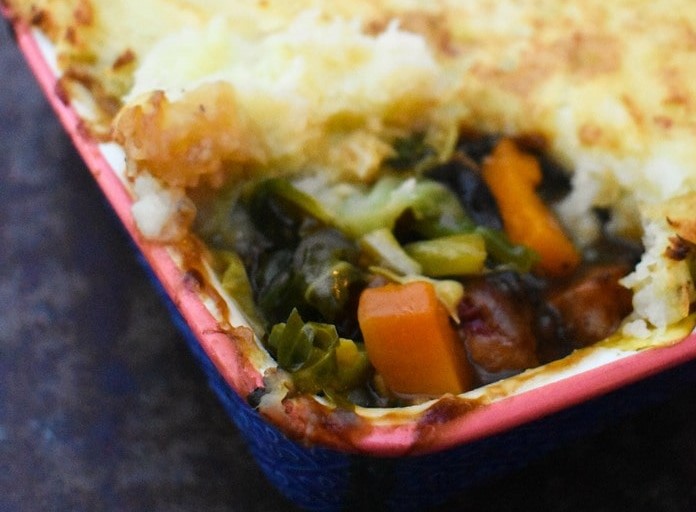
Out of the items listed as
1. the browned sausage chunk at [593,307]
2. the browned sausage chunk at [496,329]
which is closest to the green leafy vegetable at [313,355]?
the browned sausage chunk at [496,329]

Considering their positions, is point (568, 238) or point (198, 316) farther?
point (568, 238)

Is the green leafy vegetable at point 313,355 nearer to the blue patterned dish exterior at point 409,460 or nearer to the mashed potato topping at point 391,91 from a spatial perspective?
the blue patterned dish exterior at point 409,460

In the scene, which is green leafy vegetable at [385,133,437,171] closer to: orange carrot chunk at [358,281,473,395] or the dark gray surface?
orange carrot chunk at [358,281,473,395]

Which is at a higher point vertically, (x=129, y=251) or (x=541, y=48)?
(x=541, y=48)

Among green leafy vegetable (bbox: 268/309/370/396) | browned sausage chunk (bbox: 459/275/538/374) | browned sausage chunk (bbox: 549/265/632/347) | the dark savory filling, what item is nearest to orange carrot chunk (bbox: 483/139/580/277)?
the dark savory filling

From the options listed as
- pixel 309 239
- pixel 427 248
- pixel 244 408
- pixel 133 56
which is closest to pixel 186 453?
pixel 244 408

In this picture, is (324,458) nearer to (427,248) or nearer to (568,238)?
(427,248)
